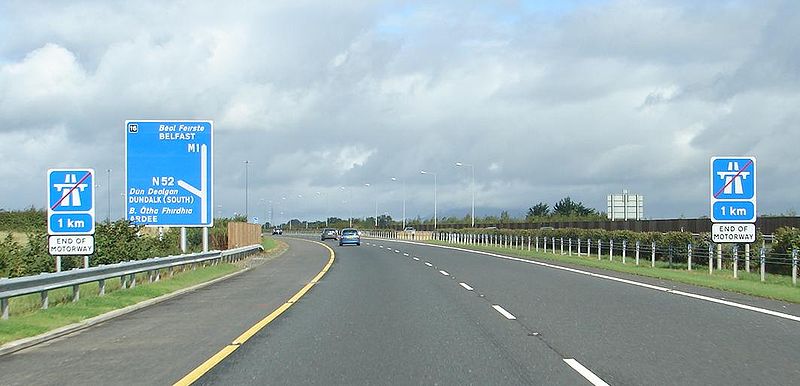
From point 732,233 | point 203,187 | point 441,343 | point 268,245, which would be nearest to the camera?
point 441,343

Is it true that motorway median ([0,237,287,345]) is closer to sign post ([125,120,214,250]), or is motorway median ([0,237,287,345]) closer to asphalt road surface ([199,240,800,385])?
asphalt road surface ([199,240,800,385])

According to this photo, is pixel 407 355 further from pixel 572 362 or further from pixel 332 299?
pixel 332 299

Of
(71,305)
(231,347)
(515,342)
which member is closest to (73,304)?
(71,305)

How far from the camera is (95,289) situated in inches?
976

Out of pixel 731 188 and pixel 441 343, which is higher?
pixel 731 188

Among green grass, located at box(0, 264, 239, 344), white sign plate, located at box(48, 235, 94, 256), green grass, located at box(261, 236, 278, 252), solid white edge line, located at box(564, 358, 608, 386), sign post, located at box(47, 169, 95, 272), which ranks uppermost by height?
sign post, located at box(47, 169, 95, 272)

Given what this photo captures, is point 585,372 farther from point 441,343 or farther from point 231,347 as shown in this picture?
point 231,347

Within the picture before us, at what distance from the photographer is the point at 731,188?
90.1ft

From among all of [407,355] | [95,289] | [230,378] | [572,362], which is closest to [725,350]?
[572,362]

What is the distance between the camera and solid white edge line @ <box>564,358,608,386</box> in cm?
965

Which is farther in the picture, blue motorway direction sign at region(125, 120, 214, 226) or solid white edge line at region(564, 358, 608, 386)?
blue motorway direction sign at region(125, 120, 214, 226)

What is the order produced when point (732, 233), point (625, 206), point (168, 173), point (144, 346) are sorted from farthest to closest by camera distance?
point (625, 206) → point (168, 173) → point (732, 233) → point (144, 346)

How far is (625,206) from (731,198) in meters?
27.4

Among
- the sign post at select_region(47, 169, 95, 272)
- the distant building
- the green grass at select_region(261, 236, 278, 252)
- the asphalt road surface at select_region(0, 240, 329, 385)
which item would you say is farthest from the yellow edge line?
the green grass at select_region(261, 236, 278, 252)
